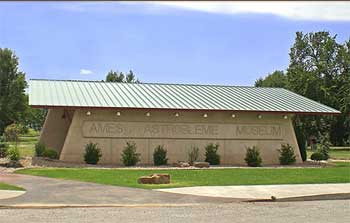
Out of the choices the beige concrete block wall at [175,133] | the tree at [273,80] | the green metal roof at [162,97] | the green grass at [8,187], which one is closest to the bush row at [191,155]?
the beige concrete block wall at [175,133]

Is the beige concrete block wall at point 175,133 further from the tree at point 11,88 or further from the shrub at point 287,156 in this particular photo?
the tree at point 11,88

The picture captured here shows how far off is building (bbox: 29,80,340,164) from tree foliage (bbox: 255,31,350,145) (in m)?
28.0

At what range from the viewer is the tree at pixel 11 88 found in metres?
60.4

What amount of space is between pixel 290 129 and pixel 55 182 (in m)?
15.8

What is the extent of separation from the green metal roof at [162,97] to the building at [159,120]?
4 cm

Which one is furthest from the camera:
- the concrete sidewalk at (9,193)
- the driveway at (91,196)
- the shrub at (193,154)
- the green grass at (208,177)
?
the shrub at (193,154)

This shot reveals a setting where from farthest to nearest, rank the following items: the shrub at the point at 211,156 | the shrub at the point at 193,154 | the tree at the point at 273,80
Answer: the tree at the point at 273,80 < the shrub at the point at 211,156 < the shrub at the point at 193,154

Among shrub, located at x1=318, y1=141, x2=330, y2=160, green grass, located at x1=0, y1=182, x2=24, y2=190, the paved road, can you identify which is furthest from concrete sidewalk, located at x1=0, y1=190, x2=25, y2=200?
shrub, located at x1=318, y1=141, x2=330, y2=160

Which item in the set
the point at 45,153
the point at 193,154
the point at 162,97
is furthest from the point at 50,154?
the point at 193,154

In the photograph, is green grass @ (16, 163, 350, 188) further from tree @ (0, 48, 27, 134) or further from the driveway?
tree @ (0, 48, 27, 134)

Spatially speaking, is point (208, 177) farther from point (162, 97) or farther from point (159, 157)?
point (162, 97)

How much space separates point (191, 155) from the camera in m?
26.7

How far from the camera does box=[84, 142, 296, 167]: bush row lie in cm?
2547

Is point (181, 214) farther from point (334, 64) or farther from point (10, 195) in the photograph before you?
point (334, 64)
